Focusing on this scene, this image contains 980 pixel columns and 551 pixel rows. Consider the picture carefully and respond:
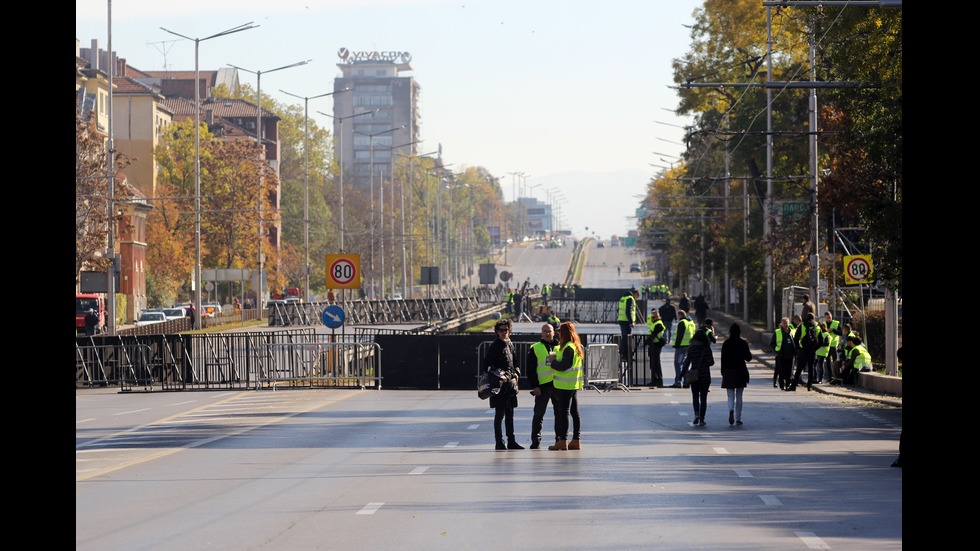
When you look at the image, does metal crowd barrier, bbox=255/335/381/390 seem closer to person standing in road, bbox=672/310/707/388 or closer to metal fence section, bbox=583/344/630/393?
metal fence section, bbox=583/344/630/393

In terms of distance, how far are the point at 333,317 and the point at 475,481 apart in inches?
731

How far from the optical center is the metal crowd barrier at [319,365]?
33.0 meters

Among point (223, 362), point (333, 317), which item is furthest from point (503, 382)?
point (223, 362)

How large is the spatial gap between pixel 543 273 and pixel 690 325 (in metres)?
152

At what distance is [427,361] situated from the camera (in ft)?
109

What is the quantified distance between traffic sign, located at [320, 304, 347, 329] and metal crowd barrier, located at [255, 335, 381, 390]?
46cm

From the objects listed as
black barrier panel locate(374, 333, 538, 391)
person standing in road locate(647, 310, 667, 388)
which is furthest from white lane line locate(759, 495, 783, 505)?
black barrier panel locate(374, 333, 538, 391)

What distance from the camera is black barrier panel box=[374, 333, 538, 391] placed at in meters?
33.1

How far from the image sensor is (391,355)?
3316 centimetres

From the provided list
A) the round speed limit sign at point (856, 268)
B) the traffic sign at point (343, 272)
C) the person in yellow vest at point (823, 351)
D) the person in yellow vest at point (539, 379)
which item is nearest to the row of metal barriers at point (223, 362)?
the traffic sign at point (343, 272)

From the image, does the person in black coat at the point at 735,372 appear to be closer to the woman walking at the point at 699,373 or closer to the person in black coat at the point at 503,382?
the woman walking at the point at 699,373
